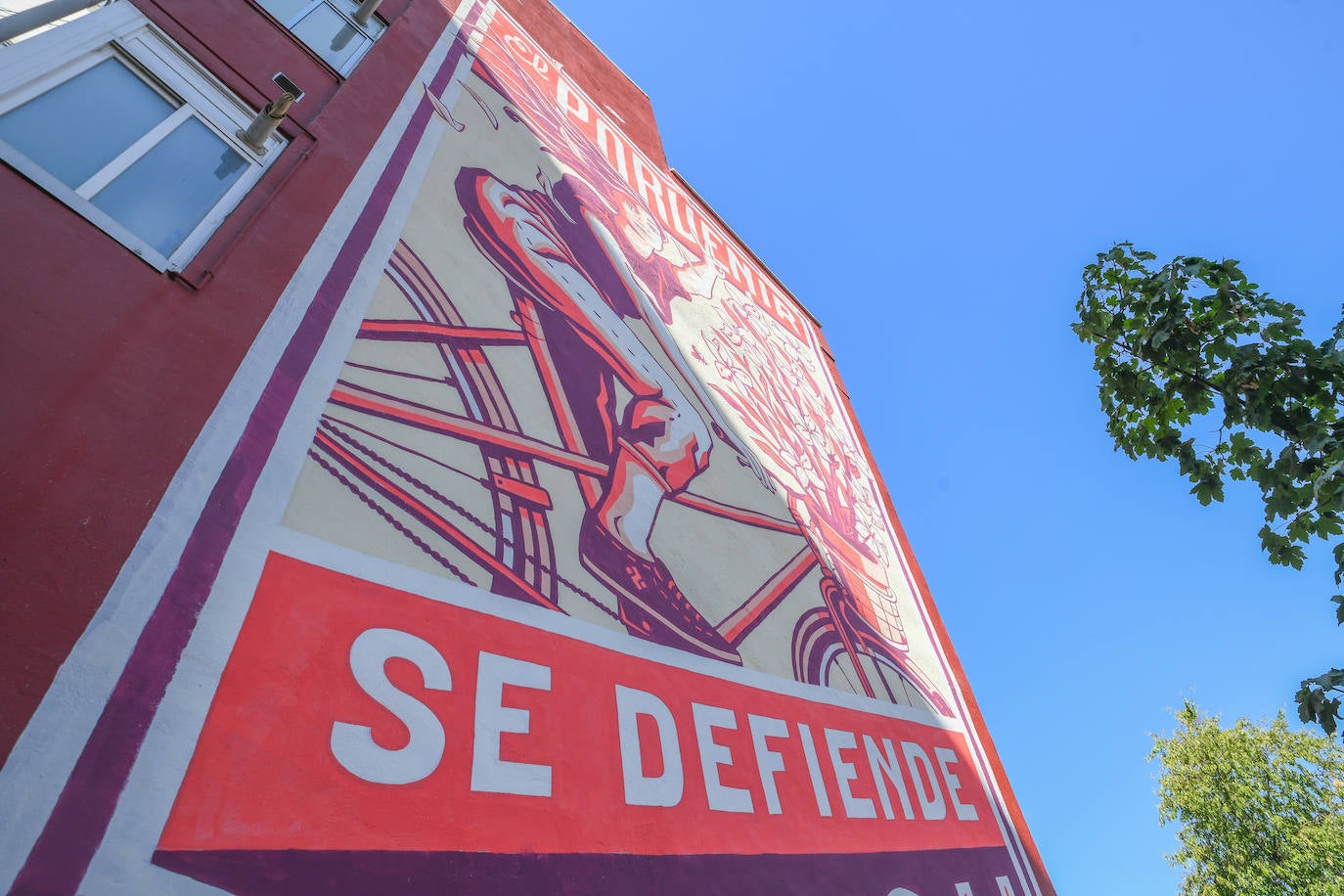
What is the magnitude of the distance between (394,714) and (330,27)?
589cm

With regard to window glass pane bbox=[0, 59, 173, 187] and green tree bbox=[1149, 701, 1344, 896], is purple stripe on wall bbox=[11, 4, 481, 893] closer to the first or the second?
window glass pane bbox=[0, 59, 173, 187]

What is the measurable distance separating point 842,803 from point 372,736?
3.48 m

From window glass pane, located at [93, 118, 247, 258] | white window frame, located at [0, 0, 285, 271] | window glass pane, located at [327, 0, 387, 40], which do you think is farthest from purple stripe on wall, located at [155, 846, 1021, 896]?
window glass pane, located at [327, 0, 387, 40]

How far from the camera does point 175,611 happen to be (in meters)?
2.61

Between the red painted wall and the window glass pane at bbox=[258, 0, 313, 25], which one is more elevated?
the window glass pane at bbox=[258, 0, 313, 25]

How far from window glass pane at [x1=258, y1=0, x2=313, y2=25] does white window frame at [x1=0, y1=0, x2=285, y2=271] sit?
5.90 feet

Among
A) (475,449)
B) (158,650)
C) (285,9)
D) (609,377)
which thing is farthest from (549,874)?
(285,9)

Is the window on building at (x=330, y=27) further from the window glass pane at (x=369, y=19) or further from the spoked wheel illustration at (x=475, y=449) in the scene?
the spoked wheel illustration at (x=475, y=449)

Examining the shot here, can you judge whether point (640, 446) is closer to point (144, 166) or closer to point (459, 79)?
point (144, 166)

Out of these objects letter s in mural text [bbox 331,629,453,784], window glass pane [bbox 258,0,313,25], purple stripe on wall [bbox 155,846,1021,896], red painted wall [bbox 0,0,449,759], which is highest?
window glass pane [bbox 258,0,313,25]

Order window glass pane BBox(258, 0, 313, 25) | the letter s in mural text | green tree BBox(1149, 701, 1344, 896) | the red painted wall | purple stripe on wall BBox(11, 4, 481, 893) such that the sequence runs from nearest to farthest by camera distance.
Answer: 1. purple stripe on wall BBox(11, 4, 481, 893)
2. the red painted wall
3. the letter s in mural text
4. window glass pane BBox(258, 0, 313, 25)
5. green tree BBox(1149, 701, 1344, 896)

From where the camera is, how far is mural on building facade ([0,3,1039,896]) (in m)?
2.64

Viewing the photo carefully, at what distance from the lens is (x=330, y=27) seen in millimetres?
6293

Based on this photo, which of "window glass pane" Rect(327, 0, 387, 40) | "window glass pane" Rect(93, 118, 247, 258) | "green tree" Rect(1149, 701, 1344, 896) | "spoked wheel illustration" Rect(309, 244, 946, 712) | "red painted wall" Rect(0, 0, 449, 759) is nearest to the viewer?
"red painted wall" Rect(0, 0, 449, 759)
